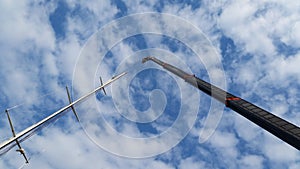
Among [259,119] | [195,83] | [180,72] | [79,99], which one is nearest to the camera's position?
[259,119]

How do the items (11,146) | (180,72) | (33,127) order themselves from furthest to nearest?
(180,72)
(33,127)
(11,146)

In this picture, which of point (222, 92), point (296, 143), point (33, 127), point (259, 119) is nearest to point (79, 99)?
point (33, 127)

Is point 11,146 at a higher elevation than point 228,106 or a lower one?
higher

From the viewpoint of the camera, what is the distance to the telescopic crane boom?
58.7 ft

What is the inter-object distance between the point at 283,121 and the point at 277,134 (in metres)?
1.03

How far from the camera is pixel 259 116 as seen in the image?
20.7 meters

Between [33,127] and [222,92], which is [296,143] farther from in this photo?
[33,127]

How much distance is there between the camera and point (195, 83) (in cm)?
3300

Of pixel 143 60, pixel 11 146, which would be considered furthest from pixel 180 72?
pixel 143 60

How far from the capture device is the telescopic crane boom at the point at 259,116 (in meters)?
17.9

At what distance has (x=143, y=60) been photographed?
74938 millimetres

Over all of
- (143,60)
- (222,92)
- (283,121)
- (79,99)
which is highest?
(143,60)

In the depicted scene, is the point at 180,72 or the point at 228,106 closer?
the point at 228,106

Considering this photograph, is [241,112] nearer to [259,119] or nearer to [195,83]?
[259,119]
